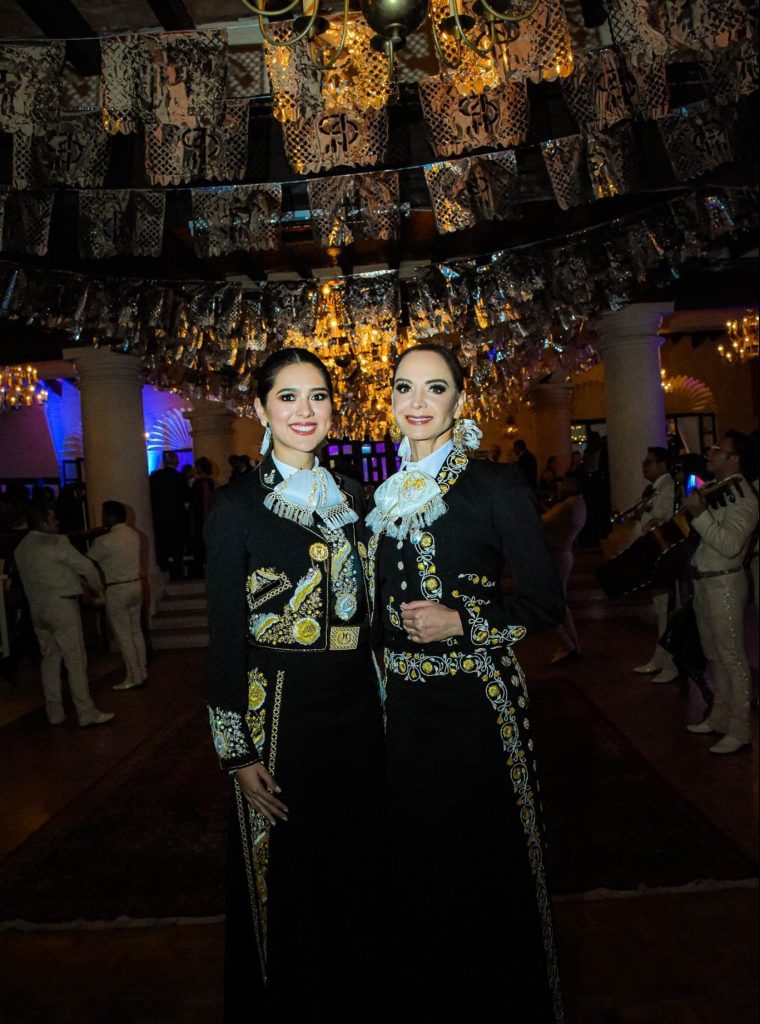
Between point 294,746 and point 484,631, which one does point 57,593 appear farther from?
point 484,631

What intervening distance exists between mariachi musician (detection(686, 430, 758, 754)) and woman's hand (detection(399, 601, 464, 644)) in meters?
3.37

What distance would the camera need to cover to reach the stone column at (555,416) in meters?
17.6

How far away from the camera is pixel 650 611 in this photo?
389 inches

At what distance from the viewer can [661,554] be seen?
5.22 metres

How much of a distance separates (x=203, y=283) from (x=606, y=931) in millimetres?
5278

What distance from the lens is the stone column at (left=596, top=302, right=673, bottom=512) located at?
400 inches

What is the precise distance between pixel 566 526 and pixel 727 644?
2667 mm

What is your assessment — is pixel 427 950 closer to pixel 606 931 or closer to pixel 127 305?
pixel 606 931

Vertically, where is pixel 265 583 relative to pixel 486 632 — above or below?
above

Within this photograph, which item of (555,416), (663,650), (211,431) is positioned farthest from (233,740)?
(555,416)

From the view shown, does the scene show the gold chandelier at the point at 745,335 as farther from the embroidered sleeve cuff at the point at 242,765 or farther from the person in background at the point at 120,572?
the embroidered sleeve cuff at the point at 242,765

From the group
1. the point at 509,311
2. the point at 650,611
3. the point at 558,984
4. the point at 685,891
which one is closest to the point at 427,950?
the point at 558,984

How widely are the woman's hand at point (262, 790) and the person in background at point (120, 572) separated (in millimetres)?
6092

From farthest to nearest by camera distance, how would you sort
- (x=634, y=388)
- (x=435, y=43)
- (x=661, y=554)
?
(x=634, y=388) → (x=661, y=554) → (x=435, y=43)
